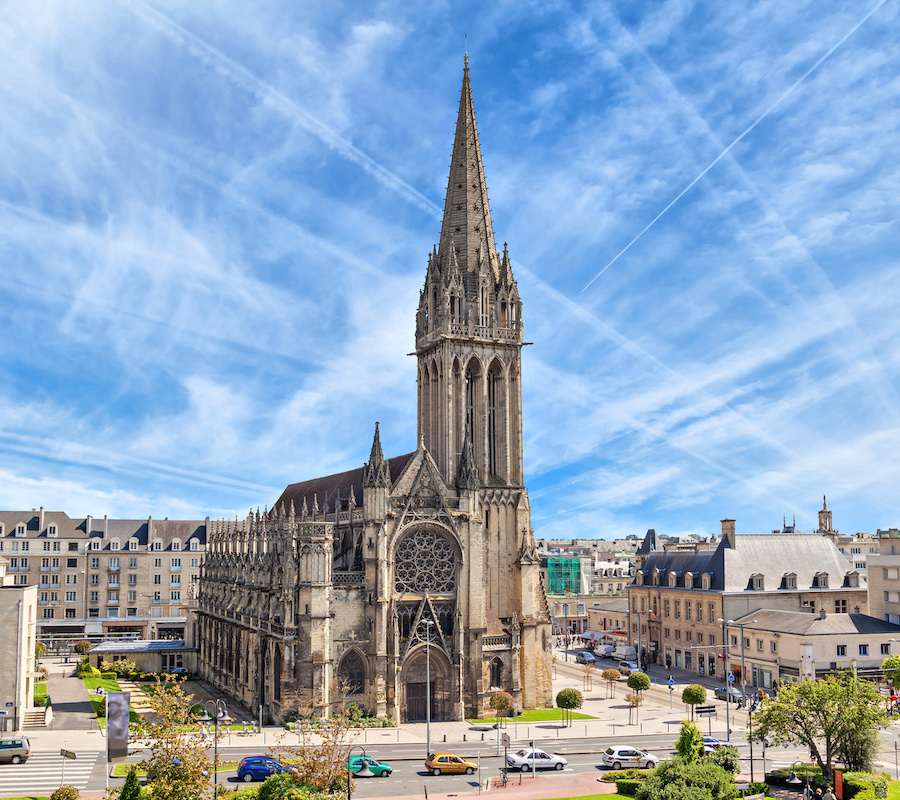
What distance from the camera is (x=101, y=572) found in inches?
4387

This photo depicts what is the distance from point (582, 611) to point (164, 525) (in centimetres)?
6266

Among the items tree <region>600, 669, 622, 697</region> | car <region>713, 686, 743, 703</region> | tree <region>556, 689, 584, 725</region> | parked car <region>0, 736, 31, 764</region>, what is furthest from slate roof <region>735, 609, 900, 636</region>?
parked car <region>0, 736, 31, 764</region>

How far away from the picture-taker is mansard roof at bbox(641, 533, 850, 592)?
91.1 meters

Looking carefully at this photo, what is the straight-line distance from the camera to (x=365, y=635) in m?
64.2

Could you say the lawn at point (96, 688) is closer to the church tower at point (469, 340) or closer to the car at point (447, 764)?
the car at point (447, 764)

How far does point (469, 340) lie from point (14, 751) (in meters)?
42.0

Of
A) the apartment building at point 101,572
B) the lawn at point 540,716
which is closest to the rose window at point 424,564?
the lawn at point 540,716

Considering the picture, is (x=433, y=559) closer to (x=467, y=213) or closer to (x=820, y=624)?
(x=467, y=213)

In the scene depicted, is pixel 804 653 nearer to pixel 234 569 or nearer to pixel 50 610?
pixel 234 569

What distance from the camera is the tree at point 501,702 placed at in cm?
6244

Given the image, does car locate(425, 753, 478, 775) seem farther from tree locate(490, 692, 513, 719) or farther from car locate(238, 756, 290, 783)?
tree locate(490, 692, 513, 719)

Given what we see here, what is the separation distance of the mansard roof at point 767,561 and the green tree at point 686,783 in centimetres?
5385

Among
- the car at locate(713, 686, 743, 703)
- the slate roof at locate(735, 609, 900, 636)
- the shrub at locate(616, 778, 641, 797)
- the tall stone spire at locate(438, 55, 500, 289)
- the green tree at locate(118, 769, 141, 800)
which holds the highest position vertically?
the tall stone spire at locate(438, 55, 500, 289)

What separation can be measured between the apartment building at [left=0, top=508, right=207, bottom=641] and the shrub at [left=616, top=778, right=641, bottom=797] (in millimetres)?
73197
